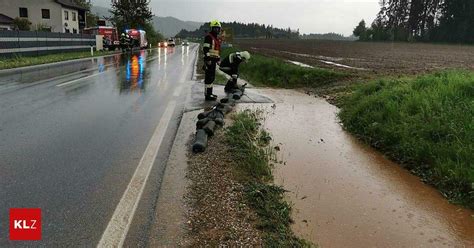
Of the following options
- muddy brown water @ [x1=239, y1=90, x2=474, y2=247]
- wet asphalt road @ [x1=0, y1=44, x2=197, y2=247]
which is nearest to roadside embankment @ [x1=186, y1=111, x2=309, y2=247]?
muddy brown water @ [x1=239, y1=90, x2=474, y2=247]

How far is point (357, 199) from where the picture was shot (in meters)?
4.27

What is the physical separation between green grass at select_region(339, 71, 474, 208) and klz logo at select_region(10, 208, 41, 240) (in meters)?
4.39

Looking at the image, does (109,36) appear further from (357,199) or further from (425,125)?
(357,199)

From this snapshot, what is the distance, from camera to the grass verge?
10.5 ft

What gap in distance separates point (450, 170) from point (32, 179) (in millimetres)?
5028

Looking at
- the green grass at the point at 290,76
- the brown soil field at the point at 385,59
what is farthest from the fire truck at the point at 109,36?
the green grass at the point at 290,76

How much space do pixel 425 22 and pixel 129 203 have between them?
303ft

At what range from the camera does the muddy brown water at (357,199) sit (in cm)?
347

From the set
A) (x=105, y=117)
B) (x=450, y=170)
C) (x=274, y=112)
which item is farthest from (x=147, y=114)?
(x=450, y=170)

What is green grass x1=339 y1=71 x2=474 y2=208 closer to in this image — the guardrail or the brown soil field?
the brown soil field

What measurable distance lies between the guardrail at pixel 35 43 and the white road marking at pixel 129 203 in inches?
722

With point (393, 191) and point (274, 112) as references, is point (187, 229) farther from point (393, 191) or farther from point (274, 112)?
point (274, 112)

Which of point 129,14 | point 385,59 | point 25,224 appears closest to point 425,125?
point 25,224

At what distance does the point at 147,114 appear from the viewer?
7.40m
